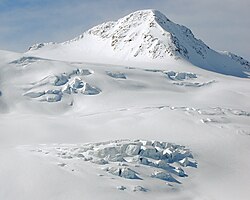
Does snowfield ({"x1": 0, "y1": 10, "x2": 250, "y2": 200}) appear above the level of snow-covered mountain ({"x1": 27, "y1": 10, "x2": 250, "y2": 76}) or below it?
below

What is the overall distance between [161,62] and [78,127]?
42.5 metres

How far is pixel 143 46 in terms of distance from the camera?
93.2 metres

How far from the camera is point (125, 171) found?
108 ft

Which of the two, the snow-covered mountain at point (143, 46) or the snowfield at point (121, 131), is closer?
the snowfield at point (121, 131)

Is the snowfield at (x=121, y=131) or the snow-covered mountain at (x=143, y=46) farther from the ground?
the snow-covered mountain at (x=143, y=46)

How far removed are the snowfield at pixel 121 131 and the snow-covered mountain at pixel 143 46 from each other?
356 centimetres

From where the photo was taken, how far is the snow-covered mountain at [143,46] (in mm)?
91188

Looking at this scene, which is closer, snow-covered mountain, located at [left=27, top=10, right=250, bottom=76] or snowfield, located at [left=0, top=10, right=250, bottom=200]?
snowfield, located at [left=0, top=10, right=250, bottom=200]

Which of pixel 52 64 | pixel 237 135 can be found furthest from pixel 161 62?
pixel 237 135

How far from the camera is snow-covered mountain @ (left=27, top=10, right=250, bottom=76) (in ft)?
299

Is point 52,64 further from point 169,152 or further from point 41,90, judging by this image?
point 169,152

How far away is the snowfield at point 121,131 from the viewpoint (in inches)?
1266

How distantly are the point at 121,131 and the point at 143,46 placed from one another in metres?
51.2

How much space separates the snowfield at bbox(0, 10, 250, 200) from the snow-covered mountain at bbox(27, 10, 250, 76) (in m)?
3.56
